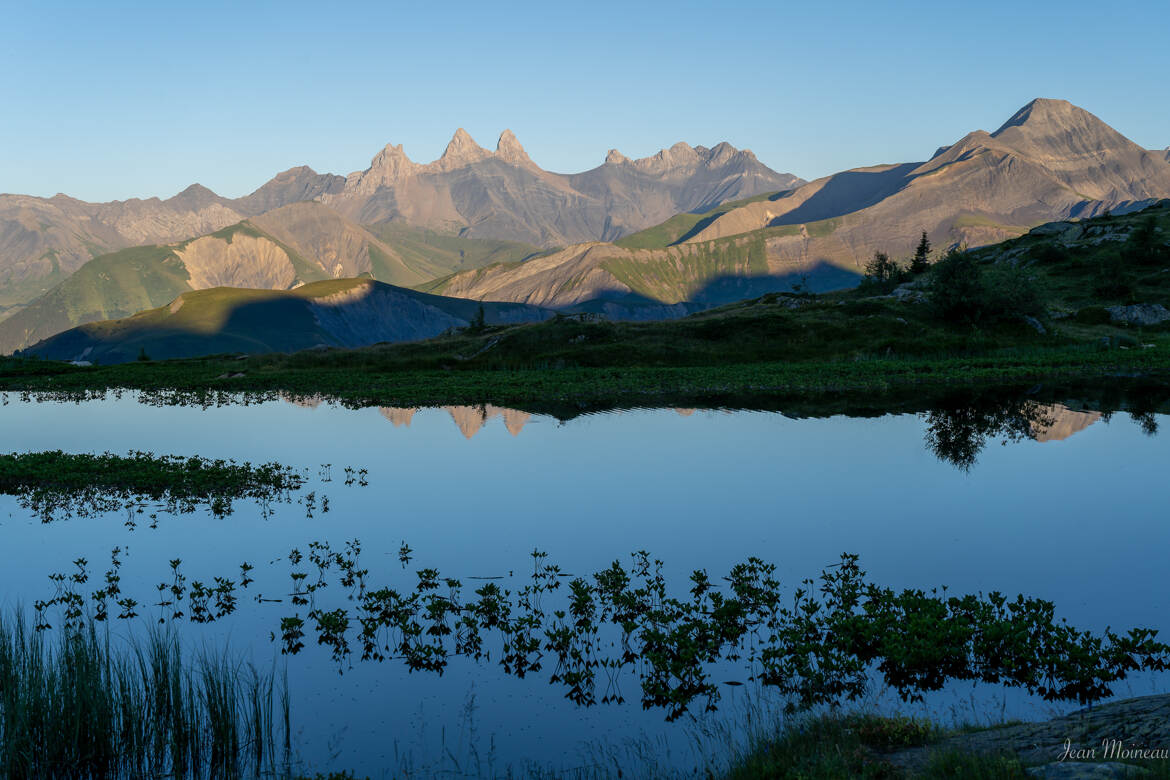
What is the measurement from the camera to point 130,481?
34969mm

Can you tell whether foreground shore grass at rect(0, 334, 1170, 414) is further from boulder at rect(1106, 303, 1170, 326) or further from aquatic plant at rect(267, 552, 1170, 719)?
aquatic plant at rect(267, 552, 1170, 719)

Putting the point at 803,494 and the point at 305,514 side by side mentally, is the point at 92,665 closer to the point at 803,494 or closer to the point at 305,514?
the point at 305,514

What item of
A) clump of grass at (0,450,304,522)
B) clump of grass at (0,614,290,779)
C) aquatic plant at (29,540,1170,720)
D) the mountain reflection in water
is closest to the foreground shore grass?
the mountain reflection in water

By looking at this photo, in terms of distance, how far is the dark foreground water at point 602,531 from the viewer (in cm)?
1452

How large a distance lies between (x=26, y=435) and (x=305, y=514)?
34.4m

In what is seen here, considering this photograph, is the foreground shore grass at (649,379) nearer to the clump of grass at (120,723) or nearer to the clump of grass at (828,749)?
the clump of grass at (120,723)

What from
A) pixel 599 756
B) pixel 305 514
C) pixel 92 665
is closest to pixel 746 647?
pixel 599 756

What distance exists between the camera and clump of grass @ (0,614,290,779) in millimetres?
12938

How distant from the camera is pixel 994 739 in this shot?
12367mm

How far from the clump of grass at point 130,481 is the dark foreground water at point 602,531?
1.39 meters

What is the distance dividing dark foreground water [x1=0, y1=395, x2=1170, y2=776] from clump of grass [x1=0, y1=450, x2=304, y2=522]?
139cm

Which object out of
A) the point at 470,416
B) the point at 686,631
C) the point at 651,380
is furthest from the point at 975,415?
the point at 686,631

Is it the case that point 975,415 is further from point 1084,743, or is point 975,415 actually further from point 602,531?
point 1084,743

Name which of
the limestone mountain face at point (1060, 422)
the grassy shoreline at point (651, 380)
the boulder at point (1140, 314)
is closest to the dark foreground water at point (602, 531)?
the limestone mountain face at point (1060, 422)
